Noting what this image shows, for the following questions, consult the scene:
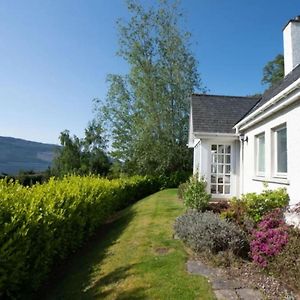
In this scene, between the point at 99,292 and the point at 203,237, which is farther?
the point at 203,237

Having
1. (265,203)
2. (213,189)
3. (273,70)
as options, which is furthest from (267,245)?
(273,70)

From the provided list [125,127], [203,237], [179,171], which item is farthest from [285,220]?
[125,127]

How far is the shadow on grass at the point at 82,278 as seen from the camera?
16.6 ft

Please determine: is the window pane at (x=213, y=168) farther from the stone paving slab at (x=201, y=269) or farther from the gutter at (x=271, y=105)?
the stone paving slab at (x=201, y=269)

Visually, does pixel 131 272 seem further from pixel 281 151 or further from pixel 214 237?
pixel 281 151

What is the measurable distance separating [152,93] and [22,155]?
36523mm

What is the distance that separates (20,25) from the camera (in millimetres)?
11172

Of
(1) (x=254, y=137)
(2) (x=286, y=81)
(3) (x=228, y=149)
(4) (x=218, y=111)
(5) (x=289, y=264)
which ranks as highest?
(2) (x=286, y=81)

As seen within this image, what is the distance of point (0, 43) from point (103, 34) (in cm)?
798

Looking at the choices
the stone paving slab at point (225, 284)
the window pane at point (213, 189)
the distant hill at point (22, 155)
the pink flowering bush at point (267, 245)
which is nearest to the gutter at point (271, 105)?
the window pane at point (213, 189)

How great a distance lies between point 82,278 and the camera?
5.89 m

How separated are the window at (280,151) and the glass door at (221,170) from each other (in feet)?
14.9

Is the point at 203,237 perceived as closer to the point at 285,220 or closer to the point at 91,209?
the point at 285,220

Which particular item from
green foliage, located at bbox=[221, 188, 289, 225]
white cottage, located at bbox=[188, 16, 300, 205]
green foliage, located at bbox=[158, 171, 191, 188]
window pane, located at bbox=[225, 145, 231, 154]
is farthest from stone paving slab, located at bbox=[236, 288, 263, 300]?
green foliage, located at bbox=[158, 171, 191, 188]
